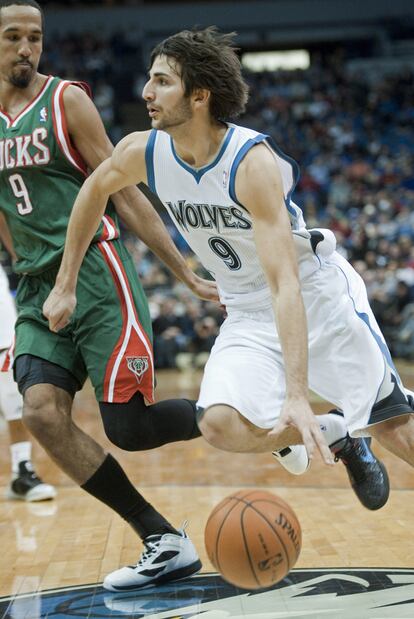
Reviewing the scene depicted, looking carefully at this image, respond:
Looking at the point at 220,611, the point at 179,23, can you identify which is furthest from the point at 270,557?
the point at 179,23

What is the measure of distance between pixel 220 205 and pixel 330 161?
20207mm

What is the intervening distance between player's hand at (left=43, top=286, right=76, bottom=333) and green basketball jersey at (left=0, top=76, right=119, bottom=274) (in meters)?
0.29

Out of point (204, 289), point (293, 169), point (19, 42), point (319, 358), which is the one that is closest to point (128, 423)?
point (204, 289)

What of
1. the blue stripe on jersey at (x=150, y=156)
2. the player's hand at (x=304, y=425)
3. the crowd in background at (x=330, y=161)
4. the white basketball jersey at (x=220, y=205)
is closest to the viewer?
the player's hand at (x=304, y=425)

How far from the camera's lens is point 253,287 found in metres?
3.72

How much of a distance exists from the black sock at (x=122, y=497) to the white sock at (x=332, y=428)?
2.55 ft

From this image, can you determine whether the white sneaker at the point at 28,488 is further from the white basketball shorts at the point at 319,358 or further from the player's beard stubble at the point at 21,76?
the player's beard stubble at the point at 21,76

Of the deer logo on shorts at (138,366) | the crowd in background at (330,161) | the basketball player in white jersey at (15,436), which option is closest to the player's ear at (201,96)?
the deer logo on shorts at (138,366)

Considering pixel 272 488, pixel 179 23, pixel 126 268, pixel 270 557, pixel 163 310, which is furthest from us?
pixel 179 23

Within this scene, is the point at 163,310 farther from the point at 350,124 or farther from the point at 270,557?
the point at 270,557

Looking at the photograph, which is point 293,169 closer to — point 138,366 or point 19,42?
point 138,366

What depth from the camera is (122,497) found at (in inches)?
154

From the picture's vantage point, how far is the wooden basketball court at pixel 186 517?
408cm

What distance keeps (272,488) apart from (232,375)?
8.21 ft
